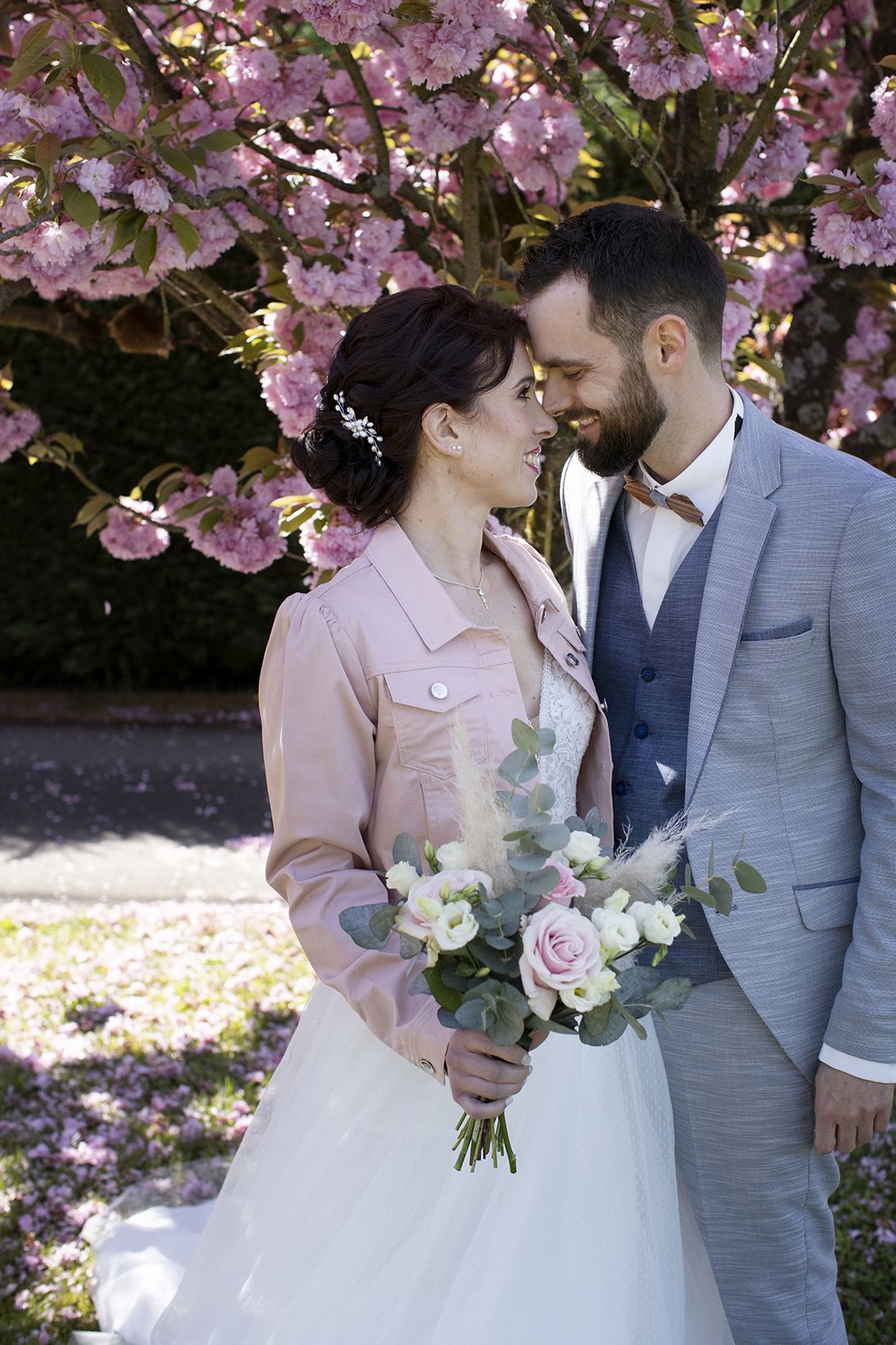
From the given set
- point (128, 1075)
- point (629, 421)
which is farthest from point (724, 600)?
point (128, 1075)

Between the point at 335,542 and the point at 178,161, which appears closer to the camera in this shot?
the point at 178,161

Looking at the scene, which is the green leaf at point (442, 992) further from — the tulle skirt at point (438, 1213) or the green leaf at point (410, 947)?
the tulle skirt at point (438, 1213)

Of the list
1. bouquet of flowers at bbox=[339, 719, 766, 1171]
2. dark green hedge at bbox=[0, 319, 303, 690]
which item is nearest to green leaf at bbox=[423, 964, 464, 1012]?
bouquet of flowers at bbox=[339, 719, 766, 1171]

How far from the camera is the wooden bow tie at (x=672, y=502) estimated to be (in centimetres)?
199

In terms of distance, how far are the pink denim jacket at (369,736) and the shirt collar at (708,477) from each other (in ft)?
1.26

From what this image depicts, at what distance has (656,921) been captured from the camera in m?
1.41

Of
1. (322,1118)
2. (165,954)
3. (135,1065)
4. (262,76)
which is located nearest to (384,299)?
(262,76)

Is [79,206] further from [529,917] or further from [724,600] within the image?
[529,917]

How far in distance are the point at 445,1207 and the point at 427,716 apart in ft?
2.27

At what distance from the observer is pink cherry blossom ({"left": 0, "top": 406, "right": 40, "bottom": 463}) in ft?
11.1

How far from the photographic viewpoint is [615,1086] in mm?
1886

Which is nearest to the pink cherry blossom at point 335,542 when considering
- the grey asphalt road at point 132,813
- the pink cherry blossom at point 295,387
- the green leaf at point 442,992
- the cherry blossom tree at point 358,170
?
the cherry blossom tree at point 358,170

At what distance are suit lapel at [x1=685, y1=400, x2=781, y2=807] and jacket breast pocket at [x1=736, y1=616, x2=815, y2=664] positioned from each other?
2cm

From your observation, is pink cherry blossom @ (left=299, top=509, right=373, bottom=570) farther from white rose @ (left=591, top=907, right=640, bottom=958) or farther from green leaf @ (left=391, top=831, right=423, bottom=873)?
white rose @ (left=591, top=907, right=640, bottom=958)
